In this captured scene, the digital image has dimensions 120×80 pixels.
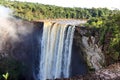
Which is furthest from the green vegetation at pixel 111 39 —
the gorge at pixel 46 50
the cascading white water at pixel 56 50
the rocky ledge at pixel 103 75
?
the rocky ledge at pixel 103 75

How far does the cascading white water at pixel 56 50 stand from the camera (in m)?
23.4

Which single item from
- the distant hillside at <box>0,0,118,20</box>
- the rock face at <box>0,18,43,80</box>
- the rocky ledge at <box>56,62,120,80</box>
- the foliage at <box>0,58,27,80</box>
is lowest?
the foliage at <box>0,58,27,80</box>

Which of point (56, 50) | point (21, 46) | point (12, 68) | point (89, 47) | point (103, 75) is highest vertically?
point (103, 75)

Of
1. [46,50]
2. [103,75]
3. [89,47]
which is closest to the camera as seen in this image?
[103,75]

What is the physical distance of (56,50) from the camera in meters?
24.3

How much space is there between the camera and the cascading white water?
23422mm

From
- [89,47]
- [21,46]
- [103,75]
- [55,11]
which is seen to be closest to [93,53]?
[89,47]

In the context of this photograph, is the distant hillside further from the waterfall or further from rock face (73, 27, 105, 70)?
the waterfall

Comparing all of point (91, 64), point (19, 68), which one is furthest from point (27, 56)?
point (91, 64)

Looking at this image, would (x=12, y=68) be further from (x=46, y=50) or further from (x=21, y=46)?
(x=46, y=50)

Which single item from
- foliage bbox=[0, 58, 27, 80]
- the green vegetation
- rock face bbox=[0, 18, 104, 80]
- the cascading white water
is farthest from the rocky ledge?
foliage bbox=[0, 58, 27, 80]

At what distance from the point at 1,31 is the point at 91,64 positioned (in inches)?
546

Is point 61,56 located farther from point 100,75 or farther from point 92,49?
point 100,75

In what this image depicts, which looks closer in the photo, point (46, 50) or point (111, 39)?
point (111, 39)
